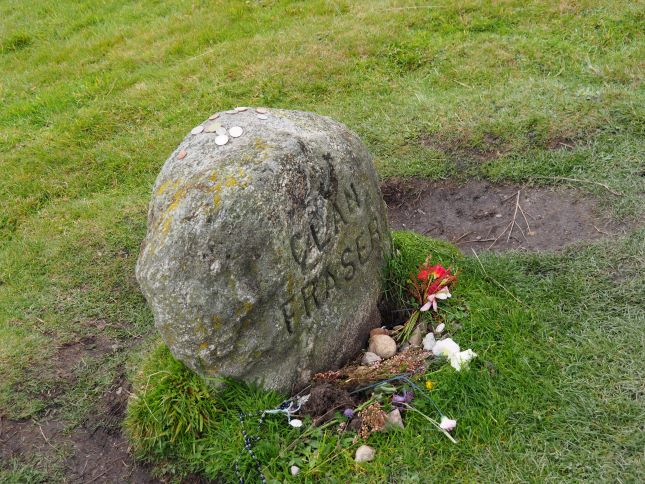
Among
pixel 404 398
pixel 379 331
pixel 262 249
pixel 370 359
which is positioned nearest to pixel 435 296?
pixel 379 331

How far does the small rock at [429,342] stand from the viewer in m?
3.60

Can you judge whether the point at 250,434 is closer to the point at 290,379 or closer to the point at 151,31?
the point at 290,379

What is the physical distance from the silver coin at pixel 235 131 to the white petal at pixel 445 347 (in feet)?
5.33

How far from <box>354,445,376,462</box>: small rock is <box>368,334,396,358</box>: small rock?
2.16 ft

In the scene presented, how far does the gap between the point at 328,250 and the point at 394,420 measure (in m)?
0.97

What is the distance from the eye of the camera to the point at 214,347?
3168 millimetres

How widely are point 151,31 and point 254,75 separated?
243 centimetres

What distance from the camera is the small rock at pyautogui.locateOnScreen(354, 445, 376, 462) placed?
312 cm

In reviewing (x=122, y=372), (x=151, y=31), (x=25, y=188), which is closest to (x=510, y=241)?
(x=122, y=372)

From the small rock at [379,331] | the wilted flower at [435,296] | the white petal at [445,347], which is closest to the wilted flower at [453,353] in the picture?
the white petal at [445,347]

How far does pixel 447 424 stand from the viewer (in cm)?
316

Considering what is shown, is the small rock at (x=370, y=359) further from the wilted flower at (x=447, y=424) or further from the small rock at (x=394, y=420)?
the wilted flower at (x=447, y=424)

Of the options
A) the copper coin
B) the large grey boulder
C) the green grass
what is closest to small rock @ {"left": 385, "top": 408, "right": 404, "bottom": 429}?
the green grass

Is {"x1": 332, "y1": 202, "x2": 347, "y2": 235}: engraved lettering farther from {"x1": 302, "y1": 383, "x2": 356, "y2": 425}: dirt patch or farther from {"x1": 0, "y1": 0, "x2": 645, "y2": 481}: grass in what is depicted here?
{"x1": 0, "y1": 0, "x2": 645, "y2": 481}: grass
